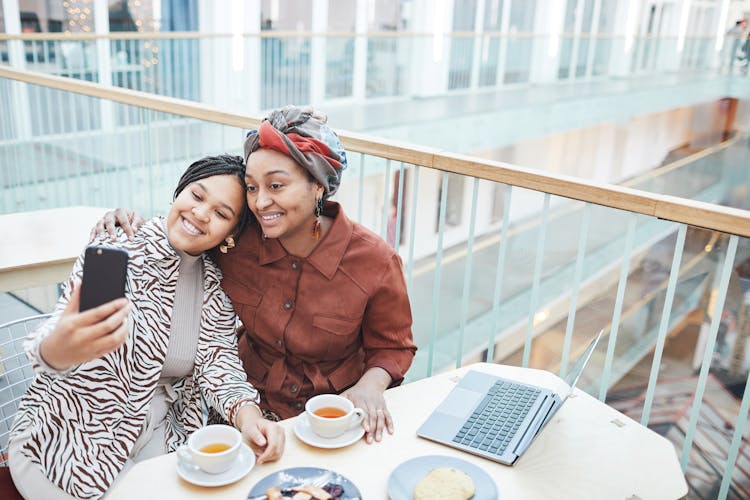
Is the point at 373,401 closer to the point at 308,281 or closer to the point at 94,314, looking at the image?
the point at 308,281

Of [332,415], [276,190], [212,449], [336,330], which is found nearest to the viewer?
[212,449]

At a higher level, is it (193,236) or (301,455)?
(193,236)

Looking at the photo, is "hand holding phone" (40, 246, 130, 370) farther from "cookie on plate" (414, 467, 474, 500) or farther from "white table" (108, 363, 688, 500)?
"cookie on plate" (414, 467, 474, 500)

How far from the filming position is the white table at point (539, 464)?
128cm

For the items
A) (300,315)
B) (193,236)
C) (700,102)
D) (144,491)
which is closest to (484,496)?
(144,491)

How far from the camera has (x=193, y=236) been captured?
5.61ft

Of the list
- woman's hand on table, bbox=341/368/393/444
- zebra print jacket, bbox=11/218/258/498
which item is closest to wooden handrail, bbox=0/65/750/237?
woman's hand on table, bbox=341/368/393/444

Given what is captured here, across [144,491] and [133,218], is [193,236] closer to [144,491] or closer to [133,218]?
[133,218]

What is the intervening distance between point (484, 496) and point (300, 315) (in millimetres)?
773

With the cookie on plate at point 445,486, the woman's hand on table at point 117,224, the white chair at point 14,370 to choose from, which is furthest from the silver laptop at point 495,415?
the white chair at point 14,370

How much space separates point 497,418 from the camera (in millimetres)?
1533

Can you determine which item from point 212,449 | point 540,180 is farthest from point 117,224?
point 540,180

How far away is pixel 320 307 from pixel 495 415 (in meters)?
0.57

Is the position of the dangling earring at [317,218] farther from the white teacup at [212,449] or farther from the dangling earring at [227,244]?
the white teacup at [212,449]
